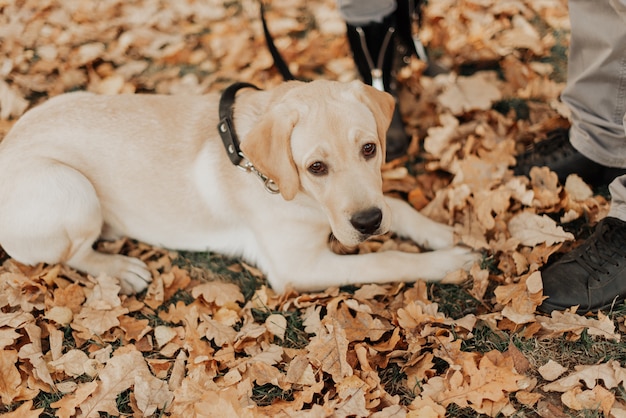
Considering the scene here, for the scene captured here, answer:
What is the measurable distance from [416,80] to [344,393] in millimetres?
2988

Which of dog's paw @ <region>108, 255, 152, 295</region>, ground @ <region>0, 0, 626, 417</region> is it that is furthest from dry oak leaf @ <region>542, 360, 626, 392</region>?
dog's paw @ <region>108, 255, 152, 295</region>

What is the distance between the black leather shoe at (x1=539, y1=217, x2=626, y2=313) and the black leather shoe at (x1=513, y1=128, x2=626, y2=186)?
595mm

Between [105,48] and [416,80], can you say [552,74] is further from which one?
[105,48]

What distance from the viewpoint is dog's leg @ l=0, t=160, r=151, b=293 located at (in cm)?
323

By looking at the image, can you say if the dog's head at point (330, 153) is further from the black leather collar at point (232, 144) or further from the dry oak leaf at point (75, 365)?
the dry oak leaf at point (75, 365)

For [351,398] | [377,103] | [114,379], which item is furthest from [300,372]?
[377,103]

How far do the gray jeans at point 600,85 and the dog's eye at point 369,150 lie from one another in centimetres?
129

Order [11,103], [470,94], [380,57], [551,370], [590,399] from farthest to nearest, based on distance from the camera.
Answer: [11,103] → [470,94] → [380,57] → [551,370] → [590,399]

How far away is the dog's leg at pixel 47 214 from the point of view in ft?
10.6

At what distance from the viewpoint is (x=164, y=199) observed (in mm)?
3457

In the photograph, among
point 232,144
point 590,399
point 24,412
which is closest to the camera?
point 590,399

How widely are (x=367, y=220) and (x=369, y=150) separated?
375mm

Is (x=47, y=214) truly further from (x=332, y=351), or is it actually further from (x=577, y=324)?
(x=577, y=324)

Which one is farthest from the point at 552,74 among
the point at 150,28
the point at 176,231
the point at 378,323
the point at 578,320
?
the point at 150,28
